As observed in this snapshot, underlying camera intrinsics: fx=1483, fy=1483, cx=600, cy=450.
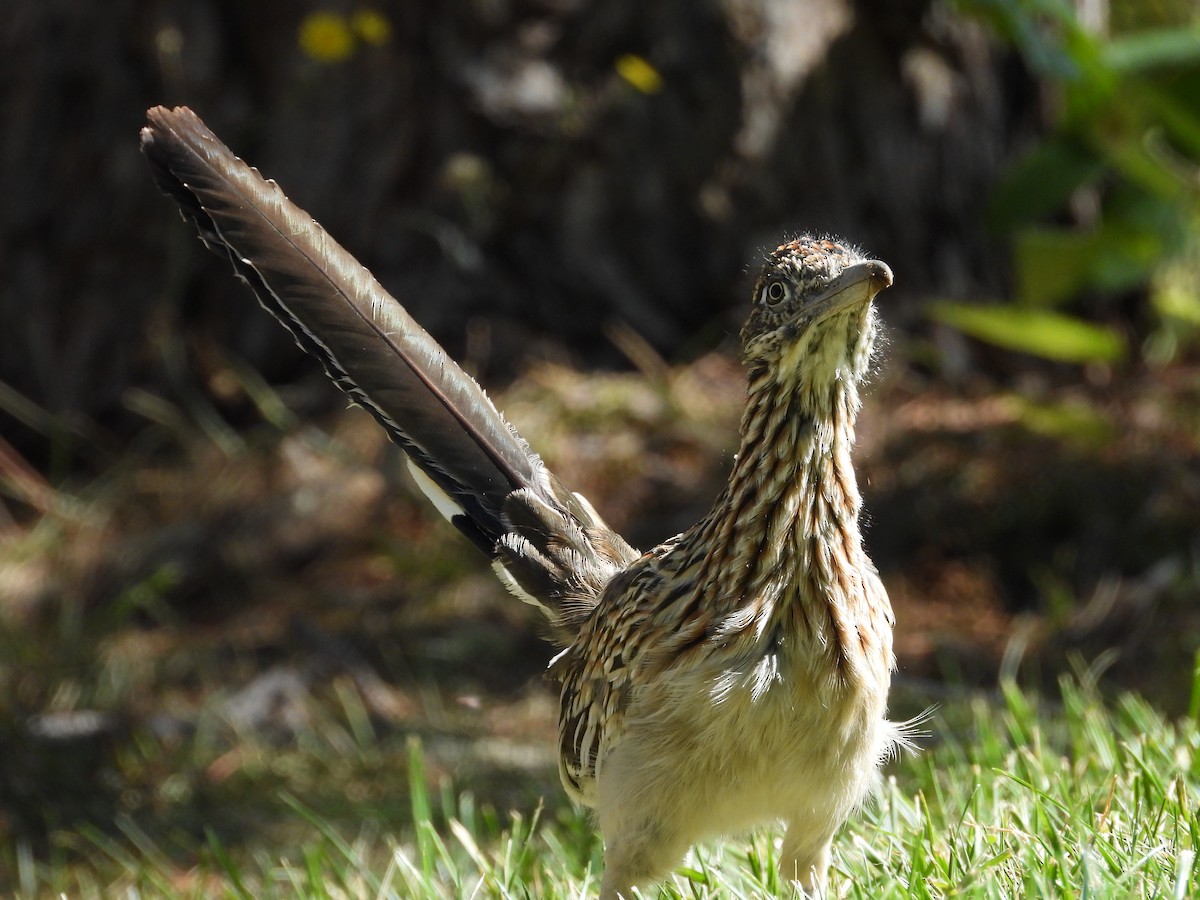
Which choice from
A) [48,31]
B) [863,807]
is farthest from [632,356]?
[863,807]

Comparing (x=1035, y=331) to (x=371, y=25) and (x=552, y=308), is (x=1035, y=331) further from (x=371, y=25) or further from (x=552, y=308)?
(x=371, y=25)

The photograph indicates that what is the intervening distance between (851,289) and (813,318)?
126mm

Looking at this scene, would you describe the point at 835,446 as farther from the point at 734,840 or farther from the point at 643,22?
the point at 643,22

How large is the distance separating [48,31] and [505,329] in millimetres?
3013

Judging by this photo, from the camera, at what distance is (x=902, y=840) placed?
3.42m

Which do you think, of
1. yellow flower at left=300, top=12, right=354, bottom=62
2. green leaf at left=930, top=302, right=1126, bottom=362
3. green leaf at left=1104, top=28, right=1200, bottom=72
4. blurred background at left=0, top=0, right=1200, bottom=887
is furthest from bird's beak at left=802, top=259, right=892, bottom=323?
green leaf at left=1104, top=28, right=1200, bottom=72

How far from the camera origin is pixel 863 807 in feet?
12.2

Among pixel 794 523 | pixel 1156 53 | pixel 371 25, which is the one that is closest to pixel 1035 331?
pixel 1156 53

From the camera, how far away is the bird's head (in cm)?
324

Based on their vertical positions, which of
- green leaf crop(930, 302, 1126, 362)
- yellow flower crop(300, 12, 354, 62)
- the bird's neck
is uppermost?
yellow flower crop(300, 12, 354, 62)

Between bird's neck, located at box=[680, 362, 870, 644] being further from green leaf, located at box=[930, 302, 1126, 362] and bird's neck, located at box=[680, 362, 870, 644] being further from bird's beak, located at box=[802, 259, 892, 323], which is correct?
green leaf, located at box=[930, 302, 1126, 362]

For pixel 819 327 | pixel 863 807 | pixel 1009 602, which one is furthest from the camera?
pixel 1009 602

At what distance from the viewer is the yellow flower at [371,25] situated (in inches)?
263

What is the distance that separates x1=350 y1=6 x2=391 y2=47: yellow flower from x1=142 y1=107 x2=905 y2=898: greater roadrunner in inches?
121
